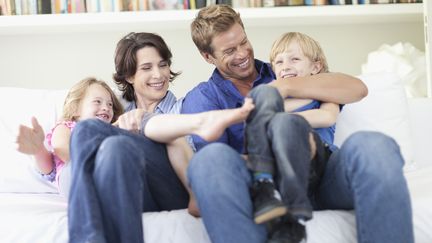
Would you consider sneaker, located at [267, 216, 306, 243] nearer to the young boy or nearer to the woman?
the young boy

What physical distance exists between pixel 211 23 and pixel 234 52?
109 millimetres

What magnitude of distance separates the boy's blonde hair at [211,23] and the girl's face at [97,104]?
0.33 meters

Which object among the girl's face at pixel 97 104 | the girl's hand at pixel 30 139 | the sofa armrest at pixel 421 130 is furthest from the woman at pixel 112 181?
the sofa armrest at pixel 421 130

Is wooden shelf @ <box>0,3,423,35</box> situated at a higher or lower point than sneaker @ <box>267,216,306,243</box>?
higher

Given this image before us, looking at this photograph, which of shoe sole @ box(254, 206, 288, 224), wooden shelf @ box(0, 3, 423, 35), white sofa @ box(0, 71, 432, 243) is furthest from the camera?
wooden shelf @ box(0, 3, 423, 35)

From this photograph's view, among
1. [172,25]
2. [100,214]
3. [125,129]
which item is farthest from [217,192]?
[172,25]

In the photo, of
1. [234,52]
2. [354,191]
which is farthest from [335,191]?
[234,52]

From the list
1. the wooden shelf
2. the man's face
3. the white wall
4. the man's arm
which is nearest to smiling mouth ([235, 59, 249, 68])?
the man's face

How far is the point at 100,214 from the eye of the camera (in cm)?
127

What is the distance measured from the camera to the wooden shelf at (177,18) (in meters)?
2.48

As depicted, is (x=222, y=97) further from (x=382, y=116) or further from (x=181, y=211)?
(x=382, y=116)

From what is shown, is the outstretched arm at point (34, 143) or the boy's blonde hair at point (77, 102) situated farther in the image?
the boy's blonde hair at point (77, 102)

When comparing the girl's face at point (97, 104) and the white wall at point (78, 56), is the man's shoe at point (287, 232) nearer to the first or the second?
the girl's face at point (97, 104)

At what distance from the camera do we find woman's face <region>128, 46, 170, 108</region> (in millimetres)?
1892
